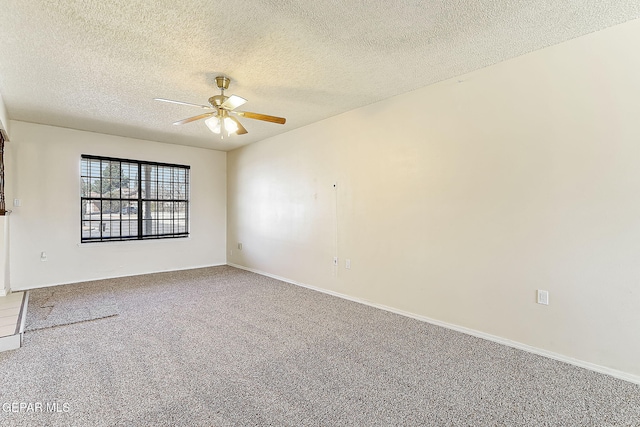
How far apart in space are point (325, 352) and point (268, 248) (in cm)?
332

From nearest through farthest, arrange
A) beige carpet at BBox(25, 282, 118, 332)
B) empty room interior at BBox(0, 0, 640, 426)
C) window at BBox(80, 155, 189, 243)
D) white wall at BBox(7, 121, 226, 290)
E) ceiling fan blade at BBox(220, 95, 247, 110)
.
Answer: empty room interior at BBox(0, 0, 640, 426), ceiling fan blade at BBox(220, 95, 247, 110), beige carpet at BBox(25, 282, 118, 332), white wall at BBox(7, 121, 226, 290), window at BBox(80, 155, 189, 243)

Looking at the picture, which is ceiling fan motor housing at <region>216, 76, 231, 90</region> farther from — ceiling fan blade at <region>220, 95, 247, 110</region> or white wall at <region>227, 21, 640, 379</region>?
white wall at <region>227, 21, 640, 379</region>

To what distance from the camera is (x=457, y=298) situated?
10.6 feet

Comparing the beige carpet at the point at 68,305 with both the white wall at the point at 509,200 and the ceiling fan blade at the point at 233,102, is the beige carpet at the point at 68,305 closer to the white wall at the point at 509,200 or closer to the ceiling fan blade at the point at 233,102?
the ceiling fan blade at the point at 233,102

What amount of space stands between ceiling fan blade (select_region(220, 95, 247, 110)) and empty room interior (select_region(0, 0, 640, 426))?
0.02 meters

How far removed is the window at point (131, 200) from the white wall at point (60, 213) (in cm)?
13

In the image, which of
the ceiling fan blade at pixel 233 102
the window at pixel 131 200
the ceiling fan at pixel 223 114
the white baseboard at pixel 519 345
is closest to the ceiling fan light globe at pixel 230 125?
the ceiling fan at pixel 223 114

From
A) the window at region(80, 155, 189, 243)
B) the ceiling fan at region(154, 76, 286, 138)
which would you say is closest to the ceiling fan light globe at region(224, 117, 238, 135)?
the ceiling fan at region(154, 76, 286, 138)

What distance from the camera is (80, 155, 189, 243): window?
5340mm

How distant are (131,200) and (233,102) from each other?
13.0ft

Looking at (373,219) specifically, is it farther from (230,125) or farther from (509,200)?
(230,125)

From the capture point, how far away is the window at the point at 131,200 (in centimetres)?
534

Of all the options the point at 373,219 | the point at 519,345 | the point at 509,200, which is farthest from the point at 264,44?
the point at 519,345

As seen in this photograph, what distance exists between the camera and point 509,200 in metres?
2.87
